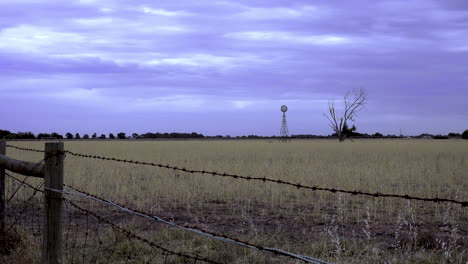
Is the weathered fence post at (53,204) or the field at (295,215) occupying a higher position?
the weathered fence post at (53,204)

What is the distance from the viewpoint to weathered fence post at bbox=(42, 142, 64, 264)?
13.0ft

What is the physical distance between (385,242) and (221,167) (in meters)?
11.7

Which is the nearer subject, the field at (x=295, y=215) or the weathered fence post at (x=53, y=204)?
the weathered fence post at (x=53, y=204)

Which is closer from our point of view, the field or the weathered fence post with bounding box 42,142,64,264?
the weathered fence post with bounding box 42,142,64,264

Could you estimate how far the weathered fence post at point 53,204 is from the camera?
3.98 meters

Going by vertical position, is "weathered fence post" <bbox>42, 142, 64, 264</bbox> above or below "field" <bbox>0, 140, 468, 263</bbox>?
above

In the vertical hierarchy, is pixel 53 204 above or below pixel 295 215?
above

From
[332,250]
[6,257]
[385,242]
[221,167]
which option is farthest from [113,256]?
[221,167]

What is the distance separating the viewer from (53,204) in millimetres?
4004

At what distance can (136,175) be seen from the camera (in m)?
15.4

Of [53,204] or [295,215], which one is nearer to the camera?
[53,204]

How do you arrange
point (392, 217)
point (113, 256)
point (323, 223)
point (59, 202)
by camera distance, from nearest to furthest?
point (59, 202)
point (113, 256)
point (323, 223)
point (392, 217)

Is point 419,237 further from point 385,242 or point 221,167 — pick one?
point 221,167

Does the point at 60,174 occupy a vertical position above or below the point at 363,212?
above
